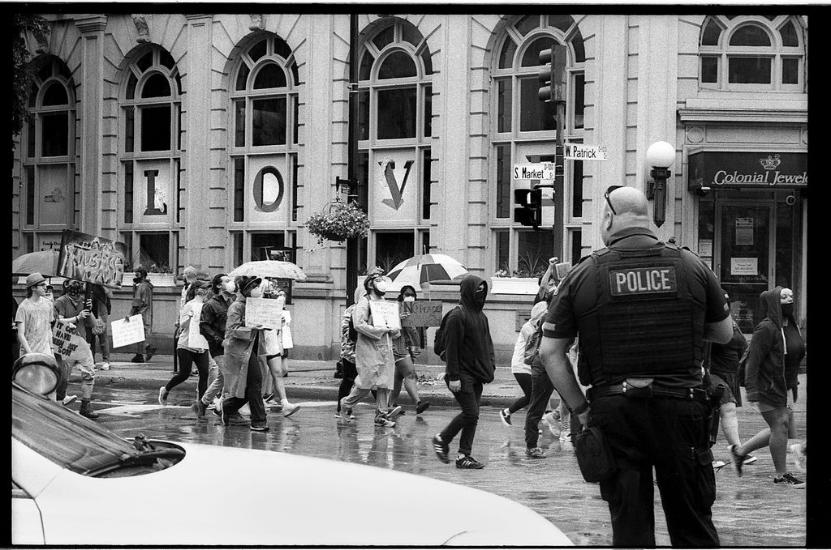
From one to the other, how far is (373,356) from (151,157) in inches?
472

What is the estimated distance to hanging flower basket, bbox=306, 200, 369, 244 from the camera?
18.9 metres

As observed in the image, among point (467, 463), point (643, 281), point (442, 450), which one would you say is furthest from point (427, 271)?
point (643, 281)

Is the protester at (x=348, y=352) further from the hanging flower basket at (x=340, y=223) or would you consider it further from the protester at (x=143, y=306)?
the protester at (x=143, y=306)

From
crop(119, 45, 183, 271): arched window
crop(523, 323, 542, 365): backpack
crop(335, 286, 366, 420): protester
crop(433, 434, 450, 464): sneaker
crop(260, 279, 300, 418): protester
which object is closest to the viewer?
crop(433, 434, 450, 464): sneaker

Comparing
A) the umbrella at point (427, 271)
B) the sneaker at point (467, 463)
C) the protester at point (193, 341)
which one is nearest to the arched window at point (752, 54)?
the umbrella at point (427, 271)

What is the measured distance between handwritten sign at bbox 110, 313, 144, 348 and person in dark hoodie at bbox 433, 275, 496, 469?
6542 mm

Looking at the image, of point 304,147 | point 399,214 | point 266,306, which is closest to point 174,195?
point 304,147

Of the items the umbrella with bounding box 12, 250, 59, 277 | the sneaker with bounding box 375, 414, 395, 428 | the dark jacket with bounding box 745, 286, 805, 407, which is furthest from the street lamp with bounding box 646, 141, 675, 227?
the umbrella with bounding box 12, 250, 59, 277

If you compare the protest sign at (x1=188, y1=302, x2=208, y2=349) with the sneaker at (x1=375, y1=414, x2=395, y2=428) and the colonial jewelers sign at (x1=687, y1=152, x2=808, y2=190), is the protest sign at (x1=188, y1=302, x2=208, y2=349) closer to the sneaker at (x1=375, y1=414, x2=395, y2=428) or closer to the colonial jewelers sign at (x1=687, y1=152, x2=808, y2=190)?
the sneaker at (x1=375, y1=414, x2=395, y2=428)

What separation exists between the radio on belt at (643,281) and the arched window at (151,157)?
1915cm

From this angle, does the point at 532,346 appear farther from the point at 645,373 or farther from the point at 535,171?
the point at 645,373

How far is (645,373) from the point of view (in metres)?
5.42

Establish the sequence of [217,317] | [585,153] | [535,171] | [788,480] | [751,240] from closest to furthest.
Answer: [788,480] → [217,317] → [585,153] → [535,171] → [751,240]

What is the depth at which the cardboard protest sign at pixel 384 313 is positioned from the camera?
13.8 metres
